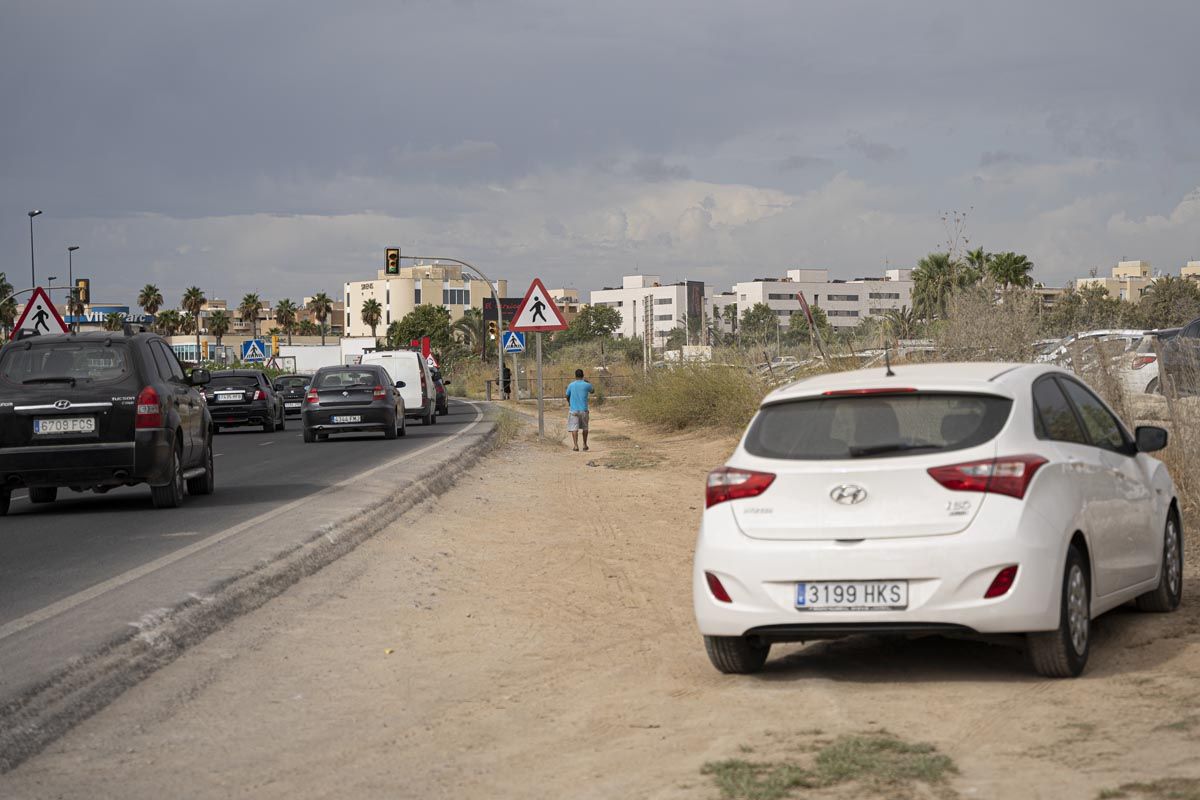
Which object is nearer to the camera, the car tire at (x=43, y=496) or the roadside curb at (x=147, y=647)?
the roadside curb at (x=147, y=647)

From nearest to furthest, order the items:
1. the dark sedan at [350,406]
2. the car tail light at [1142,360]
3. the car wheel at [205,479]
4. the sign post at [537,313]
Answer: the car tail light at [1142,360], the car wheel at [205,479], the sign post at [537,313], the dark sedan at [350,406]

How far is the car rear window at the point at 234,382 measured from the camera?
3799 cm

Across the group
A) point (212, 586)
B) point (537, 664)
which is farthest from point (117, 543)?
point (537, 664)

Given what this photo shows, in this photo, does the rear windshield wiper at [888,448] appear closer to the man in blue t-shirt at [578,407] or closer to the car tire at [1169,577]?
the car tire at [1169,577]

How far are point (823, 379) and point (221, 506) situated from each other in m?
10.0

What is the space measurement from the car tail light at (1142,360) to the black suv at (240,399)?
25.3 m

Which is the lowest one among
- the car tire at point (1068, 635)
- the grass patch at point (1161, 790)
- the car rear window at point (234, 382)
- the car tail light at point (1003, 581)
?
the grass patch at point (1161, 790)

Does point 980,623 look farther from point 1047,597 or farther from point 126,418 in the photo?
point 126,418

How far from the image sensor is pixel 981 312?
755 inches

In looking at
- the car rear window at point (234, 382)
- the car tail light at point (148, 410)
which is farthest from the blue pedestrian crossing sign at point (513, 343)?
the car tail light at point (148, 410)

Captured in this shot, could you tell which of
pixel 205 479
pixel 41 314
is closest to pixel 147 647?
pixel 205 479

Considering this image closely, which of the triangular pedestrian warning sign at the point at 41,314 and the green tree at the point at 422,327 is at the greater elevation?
the green tree at the point at 422,327

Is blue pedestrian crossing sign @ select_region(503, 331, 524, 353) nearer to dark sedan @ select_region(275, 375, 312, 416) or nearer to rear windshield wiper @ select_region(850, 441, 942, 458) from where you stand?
dark sedan @ select_region(275, 375, 312, 416)

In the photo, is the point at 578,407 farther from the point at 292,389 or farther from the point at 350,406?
the point at 292,389
